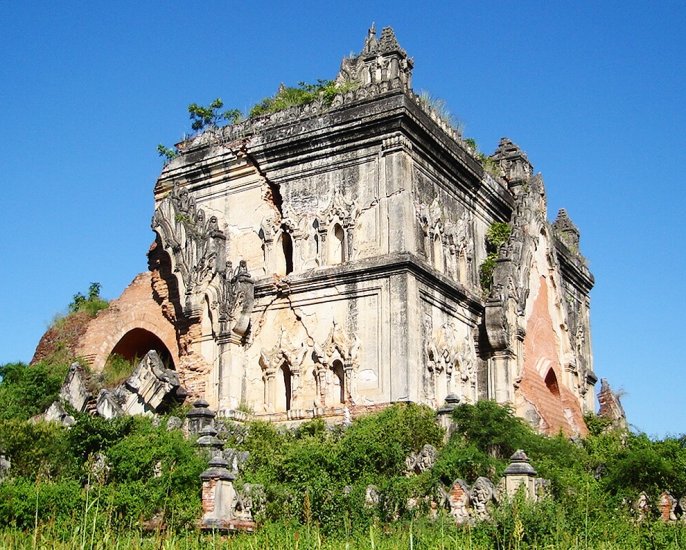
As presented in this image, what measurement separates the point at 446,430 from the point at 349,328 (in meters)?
2.75

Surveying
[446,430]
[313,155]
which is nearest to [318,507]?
[446,430]

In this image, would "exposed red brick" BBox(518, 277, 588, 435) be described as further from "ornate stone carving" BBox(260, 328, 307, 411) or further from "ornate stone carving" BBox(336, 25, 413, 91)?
"ornate stone carving" BBox(336, 25, 413, 91)

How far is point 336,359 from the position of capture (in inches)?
744

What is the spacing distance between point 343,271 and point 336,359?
63.9 inches

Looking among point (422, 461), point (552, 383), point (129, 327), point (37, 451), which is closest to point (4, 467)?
point (37, 451)

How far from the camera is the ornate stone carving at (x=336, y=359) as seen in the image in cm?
1858

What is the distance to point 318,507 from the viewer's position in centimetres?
1439

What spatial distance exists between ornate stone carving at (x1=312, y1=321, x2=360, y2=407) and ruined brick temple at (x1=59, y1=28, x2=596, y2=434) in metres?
0.03

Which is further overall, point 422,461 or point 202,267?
point 202,267

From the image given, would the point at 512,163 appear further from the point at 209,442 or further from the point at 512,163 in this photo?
the point at 209,442

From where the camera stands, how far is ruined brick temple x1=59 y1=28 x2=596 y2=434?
61.8 ft

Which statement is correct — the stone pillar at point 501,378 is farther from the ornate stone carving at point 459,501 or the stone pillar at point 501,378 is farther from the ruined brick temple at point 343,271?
the ornate stone carving at point 459,501

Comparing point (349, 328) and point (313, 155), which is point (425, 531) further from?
point (313, 155)

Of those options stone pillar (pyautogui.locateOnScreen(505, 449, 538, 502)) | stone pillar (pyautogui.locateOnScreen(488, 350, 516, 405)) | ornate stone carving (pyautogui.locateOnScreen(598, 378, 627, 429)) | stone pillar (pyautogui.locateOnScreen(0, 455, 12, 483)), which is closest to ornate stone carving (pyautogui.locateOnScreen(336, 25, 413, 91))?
stone pillar (pyautogui.locateOnScreen(488, 350, 516, 405))
